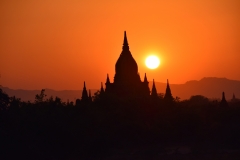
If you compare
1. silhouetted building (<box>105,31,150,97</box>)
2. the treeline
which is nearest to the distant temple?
silhouetted building (<box>105,31,150,97</box>)

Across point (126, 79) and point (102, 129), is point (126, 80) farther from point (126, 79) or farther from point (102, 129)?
point (102, 129)

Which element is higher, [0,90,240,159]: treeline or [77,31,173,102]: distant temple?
Answer: [77,31,173,102]: distant temple

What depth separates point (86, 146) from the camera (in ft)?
141

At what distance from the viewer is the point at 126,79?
6606 centimetres

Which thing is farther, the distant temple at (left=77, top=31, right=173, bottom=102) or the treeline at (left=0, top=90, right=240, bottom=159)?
the distant temple at (left=77, top=31, right=173, bottom=102)

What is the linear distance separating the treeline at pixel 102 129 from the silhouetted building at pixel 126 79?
12.3 meters

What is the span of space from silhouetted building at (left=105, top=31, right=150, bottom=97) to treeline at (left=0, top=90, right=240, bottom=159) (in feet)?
40.2

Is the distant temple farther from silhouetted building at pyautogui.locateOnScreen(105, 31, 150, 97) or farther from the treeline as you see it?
the treeline

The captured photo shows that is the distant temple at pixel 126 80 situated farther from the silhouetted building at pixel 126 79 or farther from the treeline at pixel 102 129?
the treeline at pixel 102 129

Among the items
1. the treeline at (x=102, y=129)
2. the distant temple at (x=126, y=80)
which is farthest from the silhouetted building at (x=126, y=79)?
the treeline at (x=102, y=129)

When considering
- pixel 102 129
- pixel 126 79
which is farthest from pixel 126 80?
pixel 102 129

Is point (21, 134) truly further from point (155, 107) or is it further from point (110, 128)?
point (155, 107)

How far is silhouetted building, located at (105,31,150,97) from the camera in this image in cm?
6488

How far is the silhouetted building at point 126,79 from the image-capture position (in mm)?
64875
